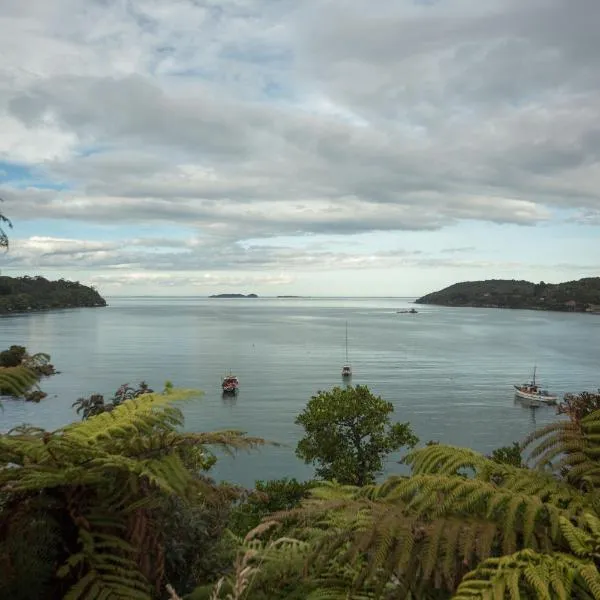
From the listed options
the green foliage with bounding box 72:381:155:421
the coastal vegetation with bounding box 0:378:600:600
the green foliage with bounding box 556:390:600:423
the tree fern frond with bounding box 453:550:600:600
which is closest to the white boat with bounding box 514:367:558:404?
the green foliage with bounding box 72:381:155:421

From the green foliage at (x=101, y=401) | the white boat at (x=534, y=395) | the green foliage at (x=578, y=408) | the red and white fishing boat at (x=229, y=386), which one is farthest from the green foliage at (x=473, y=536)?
the red and white fishing boat at (x=229, y=386)

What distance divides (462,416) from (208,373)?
3766cm

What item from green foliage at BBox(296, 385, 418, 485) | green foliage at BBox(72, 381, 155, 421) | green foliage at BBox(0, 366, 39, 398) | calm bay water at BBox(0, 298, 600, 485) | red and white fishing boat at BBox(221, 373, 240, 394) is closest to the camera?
green foliage at BBox(0, 366, 39, 398)

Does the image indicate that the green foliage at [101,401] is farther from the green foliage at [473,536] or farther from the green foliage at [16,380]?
the green foliage at [473,536]

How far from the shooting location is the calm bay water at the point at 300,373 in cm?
5009

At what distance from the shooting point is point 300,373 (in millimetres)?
80812

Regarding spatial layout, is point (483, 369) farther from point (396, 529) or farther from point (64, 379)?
point (396, 529)

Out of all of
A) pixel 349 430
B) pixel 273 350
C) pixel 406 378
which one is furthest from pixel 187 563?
pixel 273 350

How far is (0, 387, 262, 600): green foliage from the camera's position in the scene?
2.86 metres

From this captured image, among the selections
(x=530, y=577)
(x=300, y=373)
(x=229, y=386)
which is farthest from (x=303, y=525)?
(x=300, y=373)

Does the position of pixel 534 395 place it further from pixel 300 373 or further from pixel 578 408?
pixel 578 408

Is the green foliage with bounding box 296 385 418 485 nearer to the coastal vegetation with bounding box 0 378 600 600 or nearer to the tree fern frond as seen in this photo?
the coastal vegetation with bounding box 0 378 600 600

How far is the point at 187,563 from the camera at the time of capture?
3990 mm

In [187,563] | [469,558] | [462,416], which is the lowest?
[462,416]
